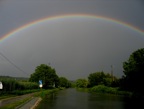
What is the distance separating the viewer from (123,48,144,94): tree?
53375 millimetres

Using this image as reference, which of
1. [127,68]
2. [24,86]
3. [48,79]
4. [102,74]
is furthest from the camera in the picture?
[102,74]

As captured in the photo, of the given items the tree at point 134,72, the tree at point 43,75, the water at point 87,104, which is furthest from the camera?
the tree at point 43,75

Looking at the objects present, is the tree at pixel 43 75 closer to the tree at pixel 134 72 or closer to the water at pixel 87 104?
the tree at pixel 134 72

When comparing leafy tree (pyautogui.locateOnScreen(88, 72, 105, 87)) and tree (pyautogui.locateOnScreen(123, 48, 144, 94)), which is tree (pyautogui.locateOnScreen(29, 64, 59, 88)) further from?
tree (pyautogui.locateOnScreen(123, 48, 144, 94))

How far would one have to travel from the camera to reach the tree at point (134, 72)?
53375mm

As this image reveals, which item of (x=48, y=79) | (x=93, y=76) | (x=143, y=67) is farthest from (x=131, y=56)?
(x=93, y=76)

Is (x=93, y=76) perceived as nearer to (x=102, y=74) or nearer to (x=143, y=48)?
(x=102, y=74)

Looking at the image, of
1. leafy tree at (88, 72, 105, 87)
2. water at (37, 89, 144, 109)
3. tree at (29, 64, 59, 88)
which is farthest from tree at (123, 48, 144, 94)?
leafy tree at (88, 72, 105, 87)

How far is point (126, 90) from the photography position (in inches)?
2501

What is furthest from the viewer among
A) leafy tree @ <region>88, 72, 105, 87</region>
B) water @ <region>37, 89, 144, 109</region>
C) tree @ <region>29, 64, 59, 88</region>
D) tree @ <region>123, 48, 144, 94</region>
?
leafy tree @ <region>88, 72, 105, 87</region>

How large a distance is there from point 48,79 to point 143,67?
61.9 metres

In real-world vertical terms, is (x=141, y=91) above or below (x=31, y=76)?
below

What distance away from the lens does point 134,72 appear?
56719mm

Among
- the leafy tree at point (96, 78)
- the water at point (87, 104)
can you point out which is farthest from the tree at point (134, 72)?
the leafy tree at point (96, 78)
